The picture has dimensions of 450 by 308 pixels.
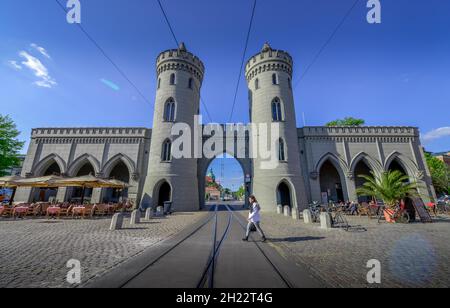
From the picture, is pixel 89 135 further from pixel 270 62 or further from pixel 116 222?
pixel 270 62

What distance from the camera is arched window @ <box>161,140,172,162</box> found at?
21.7 metres

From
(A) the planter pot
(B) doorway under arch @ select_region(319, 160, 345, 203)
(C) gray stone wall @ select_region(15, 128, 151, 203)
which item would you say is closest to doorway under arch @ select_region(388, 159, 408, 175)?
(B) doorway under arch @ select_region(319, 160, 345, 203)

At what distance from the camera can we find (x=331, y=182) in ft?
89.2

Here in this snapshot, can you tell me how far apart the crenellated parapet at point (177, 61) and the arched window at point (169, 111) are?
4558 millimetres

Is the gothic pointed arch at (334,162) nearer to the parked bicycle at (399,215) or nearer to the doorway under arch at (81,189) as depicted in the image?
the parked bicycle at (399,215)

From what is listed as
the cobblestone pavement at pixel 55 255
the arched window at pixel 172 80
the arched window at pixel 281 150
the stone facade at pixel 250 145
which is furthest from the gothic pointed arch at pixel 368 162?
the cobblestone pavement at pixel 55 255

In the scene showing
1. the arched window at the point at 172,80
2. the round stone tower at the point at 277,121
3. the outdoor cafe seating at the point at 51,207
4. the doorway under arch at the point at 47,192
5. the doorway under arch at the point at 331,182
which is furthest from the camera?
the doorway under arch at the point at 331,182

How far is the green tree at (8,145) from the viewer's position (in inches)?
892

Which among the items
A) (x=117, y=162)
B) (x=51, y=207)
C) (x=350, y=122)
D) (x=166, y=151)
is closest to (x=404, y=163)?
(x=350, y=122)

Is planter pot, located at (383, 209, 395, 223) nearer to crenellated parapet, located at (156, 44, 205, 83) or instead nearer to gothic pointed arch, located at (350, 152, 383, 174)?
gothic pointed arch, located at (350, 152, 383, 174)

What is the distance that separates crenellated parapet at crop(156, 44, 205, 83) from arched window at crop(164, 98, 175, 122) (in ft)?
15.0

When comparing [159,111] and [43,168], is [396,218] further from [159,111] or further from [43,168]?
[43,168]

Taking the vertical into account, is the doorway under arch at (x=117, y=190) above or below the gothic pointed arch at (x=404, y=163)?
below
